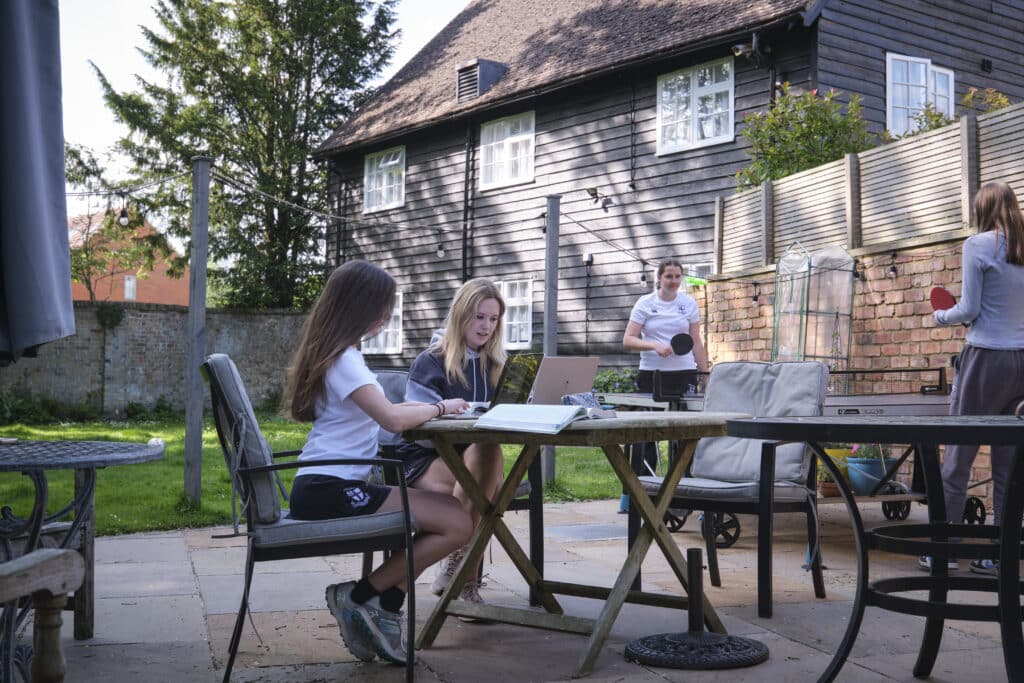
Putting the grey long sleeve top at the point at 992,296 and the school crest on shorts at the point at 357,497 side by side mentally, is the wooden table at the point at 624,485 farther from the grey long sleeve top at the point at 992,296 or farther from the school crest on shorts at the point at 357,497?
the grey long sleeve top at the point at 992,296

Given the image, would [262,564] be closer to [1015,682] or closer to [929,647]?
[929,647]

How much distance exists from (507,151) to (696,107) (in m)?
4.26

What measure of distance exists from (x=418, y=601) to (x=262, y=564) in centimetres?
118

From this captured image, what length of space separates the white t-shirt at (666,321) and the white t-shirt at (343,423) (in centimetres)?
437

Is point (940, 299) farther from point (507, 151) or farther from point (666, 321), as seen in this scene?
point (507, 151)

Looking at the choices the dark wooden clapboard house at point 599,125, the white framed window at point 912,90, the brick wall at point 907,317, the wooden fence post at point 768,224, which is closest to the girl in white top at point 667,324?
the brick wall at point 907,317

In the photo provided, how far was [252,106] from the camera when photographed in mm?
24703

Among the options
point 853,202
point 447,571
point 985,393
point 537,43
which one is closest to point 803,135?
point 853,202

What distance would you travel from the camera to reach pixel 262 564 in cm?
516

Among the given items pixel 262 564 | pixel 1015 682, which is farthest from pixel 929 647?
pixel 262 564

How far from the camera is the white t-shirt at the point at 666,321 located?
7.55 m

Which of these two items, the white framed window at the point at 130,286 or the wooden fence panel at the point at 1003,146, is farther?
the white framed window at the point at 130,286

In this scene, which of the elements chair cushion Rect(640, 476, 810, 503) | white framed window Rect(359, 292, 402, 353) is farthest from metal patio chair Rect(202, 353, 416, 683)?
white framed window Rect(359, 292, 402, 353)

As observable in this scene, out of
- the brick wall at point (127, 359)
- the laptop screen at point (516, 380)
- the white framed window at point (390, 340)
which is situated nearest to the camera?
the laptop screen at point (516, 380)
